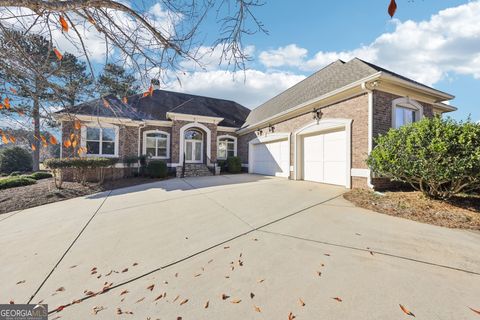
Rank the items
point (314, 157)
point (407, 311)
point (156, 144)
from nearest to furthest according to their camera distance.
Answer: point (407, 311) < point (314, 157) < point (156, 144)

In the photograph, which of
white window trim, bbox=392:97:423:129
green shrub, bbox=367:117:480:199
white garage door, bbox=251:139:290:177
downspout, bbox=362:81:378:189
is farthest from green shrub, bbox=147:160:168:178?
white window trim, bbox=392:97:423:129

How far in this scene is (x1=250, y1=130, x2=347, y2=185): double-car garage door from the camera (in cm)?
796

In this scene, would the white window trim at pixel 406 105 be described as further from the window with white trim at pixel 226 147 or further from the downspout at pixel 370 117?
the window with white trim at pixel 226 147

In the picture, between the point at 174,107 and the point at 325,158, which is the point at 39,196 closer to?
the point at 325,158

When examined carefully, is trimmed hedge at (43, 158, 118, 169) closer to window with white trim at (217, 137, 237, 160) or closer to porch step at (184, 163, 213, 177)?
porch step at (184, 163, 213, 177)

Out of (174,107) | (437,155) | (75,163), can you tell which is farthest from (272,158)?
(75,163)

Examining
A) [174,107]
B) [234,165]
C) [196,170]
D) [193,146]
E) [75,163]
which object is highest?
[174,107]

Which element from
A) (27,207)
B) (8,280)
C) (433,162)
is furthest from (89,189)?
(433,162)

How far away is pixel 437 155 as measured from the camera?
4.46 metres

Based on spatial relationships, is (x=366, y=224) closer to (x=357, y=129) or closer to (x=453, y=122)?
(x=453, y=122)

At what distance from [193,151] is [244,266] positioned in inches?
531

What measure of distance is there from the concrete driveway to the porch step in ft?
29.4

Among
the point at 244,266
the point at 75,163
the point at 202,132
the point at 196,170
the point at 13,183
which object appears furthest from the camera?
the point at 202,132

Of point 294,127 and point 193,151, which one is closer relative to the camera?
point 294,127
